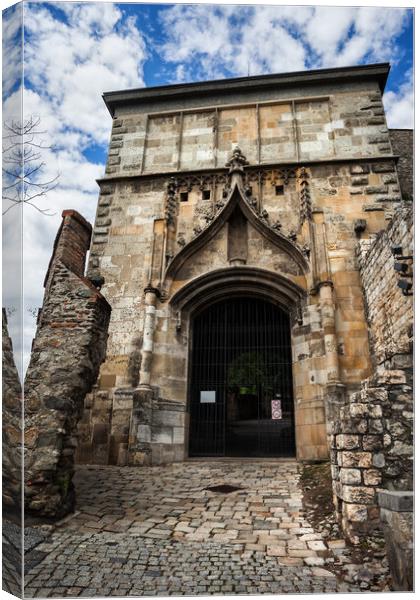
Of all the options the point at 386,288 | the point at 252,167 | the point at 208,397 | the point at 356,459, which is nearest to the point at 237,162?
the point at 252,167

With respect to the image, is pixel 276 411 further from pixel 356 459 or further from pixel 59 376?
Answer: pixel 59 376

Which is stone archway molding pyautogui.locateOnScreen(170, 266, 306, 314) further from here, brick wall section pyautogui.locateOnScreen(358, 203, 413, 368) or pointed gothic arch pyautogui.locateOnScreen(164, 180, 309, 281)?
brick wall section pyautogui.locateOnScreen(358, 203, 413, 368)

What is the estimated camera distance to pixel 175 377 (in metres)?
8.79

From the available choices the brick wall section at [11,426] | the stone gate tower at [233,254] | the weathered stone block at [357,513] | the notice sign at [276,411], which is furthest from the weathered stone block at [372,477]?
the notice sign at [276,411]

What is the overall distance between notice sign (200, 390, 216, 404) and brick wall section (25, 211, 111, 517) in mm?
3956

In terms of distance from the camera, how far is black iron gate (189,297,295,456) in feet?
29.3

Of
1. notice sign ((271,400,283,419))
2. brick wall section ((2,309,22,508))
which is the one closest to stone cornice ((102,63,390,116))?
notice sign ((271,400,283,419))

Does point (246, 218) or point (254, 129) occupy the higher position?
point (254, 129)

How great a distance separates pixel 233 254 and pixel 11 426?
6878mm

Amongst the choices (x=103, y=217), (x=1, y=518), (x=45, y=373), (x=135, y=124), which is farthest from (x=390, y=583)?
(x=135, y=124)

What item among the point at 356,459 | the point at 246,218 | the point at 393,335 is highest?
the point at 246,218

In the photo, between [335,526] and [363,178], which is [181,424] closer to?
[335,526]

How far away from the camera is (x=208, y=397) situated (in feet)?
29.8

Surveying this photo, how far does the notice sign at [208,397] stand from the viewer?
9070 millimetres
